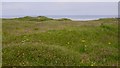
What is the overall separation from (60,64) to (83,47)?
15.8 ft

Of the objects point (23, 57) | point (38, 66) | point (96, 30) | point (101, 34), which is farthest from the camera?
point (96, 30)

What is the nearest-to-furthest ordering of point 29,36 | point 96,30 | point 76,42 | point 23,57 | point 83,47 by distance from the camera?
1. point 23,57
2. point 83,47
3. point 76,42
4. point 29,36
5. point 96,30

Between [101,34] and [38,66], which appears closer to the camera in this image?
[38,66]

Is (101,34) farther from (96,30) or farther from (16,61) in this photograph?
(16,61)

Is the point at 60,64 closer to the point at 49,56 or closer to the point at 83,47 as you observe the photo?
the point at 49,56

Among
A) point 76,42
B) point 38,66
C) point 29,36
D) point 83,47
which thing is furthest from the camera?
point 29,36

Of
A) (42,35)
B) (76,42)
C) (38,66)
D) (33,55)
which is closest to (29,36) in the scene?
(42,35)

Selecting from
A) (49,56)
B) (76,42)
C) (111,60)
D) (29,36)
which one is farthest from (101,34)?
(49,56)

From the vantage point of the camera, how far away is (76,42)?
22750 millimetres

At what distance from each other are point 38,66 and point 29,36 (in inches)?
368

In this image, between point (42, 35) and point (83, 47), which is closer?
point (83, 47)

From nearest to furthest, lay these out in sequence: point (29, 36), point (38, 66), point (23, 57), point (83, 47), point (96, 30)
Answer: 1. point (38, 66)
2. point (23, 57)
3. point (83, 47)
4. point (29, 36)
5. point (96, 30)

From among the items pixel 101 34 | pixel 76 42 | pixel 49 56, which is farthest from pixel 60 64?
pixel 101 34

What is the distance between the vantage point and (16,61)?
1658 cm
